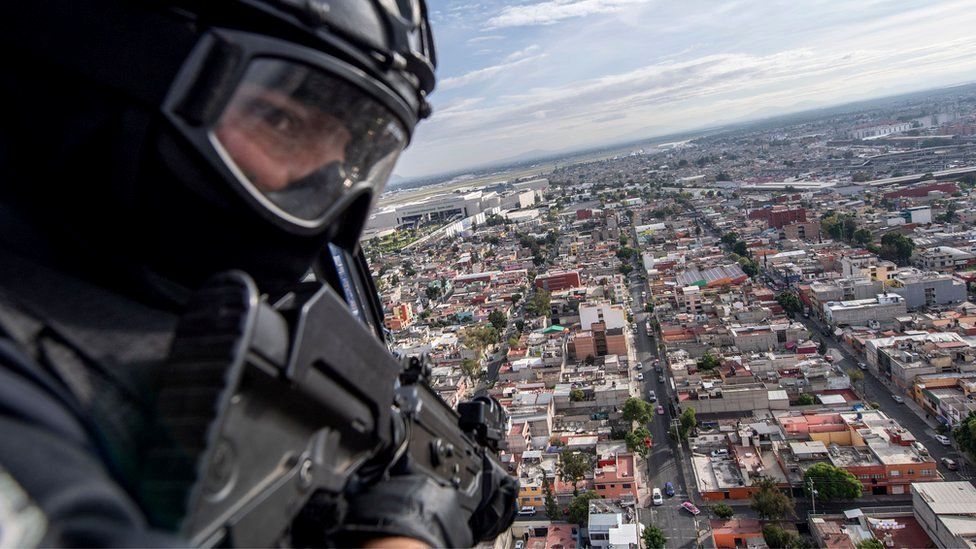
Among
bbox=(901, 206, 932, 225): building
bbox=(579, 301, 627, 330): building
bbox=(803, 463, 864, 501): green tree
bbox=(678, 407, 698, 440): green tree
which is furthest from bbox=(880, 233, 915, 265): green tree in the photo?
bbox=(803, 463, 864, 501): green tree

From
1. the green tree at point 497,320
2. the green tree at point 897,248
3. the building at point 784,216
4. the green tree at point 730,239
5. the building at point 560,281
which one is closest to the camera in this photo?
the green tree at point 497,320

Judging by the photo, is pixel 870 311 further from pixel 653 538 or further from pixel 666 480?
pixel 653 538

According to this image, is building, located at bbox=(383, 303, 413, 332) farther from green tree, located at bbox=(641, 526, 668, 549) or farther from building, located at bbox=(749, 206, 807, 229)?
building, located at bbox=(749, 206, 807, 229)

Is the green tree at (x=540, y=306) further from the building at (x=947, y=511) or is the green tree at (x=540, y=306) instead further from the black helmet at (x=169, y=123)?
the black helmet at (x=169, y=123)

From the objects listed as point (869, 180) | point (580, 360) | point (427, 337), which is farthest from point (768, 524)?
point (869, 180)

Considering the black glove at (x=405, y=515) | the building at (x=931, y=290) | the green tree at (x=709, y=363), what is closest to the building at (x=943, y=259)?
the building at (x=931, y=290)

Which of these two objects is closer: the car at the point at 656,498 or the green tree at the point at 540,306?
the car at the point at 656,498
